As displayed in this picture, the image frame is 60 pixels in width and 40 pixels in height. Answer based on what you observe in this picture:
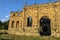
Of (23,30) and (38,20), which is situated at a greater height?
(38,20)

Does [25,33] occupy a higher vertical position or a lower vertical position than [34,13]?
lower

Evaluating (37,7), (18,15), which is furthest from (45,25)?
(37,7)

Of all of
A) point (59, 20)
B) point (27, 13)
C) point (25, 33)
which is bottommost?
point (25, 33)

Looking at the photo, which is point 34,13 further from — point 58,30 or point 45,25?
point 45,25

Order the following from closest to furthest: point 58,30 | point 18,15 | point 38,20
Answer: point 58,30 < point 38,20 < point 18,15

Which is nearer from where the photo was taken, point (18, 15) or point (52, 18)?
point (52, 18)

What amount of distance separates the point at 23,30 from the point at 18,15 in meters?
6.81

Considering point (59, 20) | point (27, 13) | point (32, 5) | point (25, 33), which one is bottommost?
point (25, 33)

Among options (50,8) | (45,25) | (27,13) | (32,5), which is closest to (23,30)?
(27,13)

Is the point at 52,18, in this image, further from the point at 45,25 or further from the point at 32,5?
the point at 45,25

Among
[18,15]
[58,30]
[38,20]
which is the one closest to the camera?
[58,30]

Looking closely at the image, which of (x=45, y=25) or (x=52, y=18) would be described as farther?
(x=45, y=25)

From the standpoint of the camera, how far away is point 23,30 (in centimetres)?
2370

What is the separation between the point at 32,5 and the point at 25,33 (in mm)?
5488
